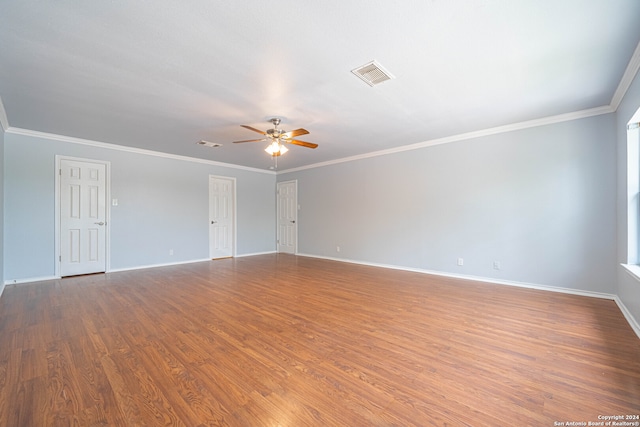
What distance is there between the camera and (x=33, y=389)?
1.70 meters

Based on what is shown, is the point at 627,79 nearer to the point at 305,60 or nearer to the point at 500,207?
the point at 500,207

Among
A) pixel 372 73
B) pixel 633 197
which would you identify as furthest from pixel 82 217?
pixel 633 197

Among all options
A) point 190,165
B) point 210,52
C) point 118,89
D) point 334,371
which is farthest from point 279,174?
point 334,371

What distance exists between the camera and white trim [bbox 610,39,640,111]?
7.70ft

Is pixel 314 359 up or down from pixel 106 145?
down

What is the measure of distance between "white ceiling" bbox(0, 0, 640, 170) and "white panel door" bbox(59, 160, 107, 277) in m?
1.14

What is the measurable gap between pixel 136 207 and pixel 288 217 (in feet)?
12.5

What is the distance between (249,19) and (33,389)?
2863 mm

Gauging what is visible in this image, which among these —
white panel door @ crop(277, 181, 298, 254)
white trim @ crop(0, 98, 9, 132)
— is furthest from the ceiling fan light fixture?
white panel door @ crop(277, 181, 298, 254)

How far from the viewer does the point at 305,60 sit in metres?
2.38

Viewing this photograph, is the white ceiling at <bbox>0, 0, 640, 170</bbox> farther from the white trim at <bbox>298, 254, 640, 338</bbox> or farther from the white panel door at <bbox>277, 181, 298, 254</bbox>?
the white panel door at <bbox>277, 181, 298, 254</bbox>

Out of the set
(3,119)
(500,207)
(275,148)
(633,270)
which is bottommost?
(633,270)

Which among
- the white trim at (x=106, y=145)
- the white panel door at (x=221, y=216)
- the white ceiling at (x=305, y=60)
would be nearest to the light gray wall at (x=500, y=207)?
the white ceiling at (x=305, y=60)

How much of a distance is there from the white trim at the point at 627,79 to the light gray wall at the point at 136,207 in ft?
23.2
